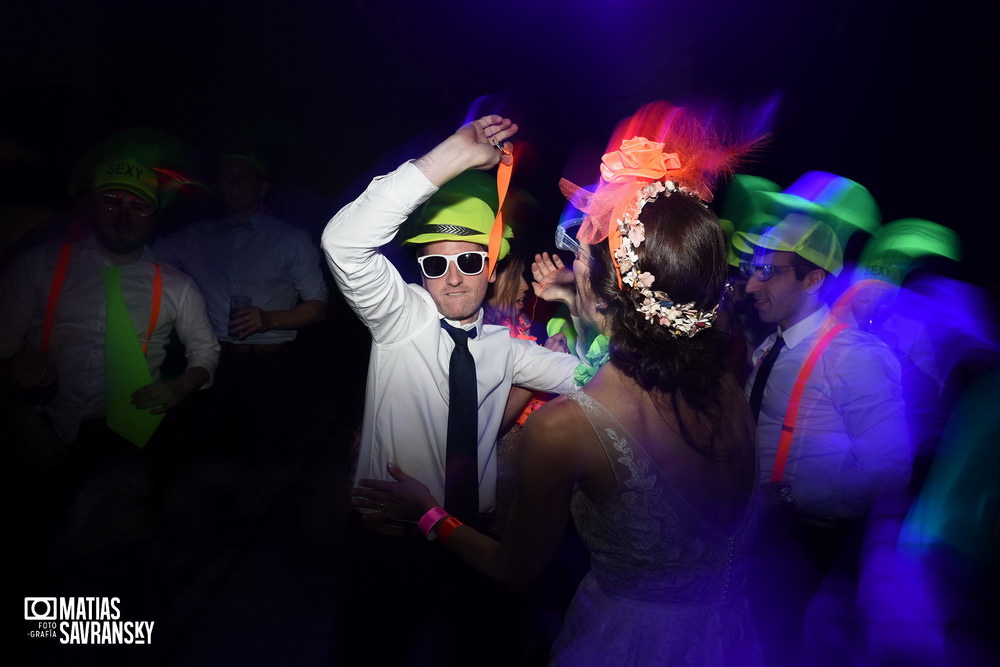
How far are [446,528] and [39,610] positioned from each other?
7.55 feet

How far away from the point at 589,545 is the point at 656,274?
0.77 metres

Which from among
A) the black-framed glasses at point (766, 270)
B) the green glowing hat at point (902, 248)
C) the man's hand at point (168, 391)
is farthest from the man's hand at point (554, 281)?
the green glowing hat at point (902, 248)

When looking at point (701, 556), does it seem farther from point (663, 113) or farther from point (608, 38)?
point (608, 38)

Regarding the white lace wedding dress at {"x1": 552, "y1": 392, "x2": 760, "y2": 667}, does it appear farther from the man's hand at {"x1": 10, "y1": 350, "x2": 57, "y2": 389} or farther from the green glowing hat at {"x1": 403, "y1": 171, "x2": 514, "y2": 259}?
the man's hand at {"x1": 10, "y1": 350, "x2": 57, "y2": 389}

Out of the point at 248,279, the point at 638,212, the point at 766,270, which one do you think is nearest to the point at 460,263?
the point at 638,212

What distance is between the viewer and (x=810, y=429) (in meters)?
2.48

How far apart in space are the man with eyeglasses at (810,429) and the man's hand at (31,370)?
10.2 feet

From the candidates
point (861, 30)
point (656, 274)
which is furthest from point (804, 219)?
point (861, 30)

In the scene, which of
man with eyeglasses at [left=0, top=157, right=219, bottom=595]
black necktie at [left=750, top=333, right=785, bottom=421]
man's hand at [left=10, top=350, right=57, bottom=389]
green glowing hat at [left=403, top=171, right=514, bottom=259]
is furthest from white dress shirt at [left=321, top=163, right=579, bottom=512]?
man's hand at [left=10, top=350, right=57, bottom=389]

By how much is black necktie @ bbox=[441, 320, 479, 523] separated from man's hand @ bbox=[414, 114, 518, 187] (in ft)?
2.08

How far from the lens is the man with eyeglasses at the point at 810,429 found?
2283 millimetres

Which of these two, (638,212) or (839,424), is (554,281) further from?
(839,424)

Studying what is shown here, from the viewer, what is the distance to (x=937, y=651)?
3000mm

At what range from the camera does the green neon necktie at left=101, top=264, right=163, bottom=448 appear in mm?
2588
